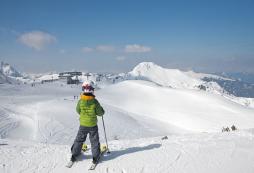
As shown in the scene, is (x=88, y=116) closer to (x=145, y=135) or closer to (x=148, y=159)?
(x=148, y=159)

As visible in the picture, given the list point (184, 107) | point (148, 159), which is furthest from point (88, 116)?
point (184, 107)

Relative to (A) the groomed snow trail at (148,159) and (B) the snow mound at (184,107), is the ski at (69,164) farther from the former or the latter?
(B) the snow mound at (184,107)

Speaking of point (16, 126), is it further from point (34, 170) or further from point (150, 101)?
point (150, 101)

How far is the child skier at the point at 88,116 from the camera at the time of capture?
30.4 ft

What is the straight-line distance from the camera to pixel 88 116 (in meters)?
9.40

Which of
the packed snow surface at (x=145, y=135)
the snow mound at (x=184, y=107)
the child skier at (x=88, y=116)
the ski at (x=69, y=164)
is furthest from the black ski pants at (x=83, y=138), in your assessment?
the snow mound at (x=184, y=107)

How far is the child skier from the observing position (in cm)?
927

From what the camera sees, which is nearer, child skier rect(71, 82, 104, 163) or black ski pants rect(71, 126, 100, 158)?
child skier rect(71, 82, 104, 163)

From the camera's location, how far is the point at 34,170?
8758mm

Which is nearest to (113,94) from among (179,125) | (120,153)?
(179,125)

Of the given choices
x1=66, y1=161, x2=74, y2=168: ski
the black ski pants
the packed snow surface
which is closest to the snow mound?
the packed snow surface

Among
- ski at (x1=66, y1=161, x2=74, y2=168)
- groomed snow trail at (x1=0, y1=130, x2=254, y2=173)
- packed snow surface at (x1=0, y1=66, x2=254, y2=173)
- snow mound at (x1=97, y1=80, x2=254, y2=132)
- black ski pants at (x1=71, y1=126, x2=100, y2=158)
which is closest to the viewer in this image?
groomed snow trail at (x1=0, y1=130, x2=254, y2=173)

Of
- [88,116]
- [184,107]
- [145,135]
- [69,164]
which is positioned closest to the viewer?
[69,164]

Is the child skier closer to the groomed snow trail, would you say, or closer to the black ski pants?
the black ski pants
